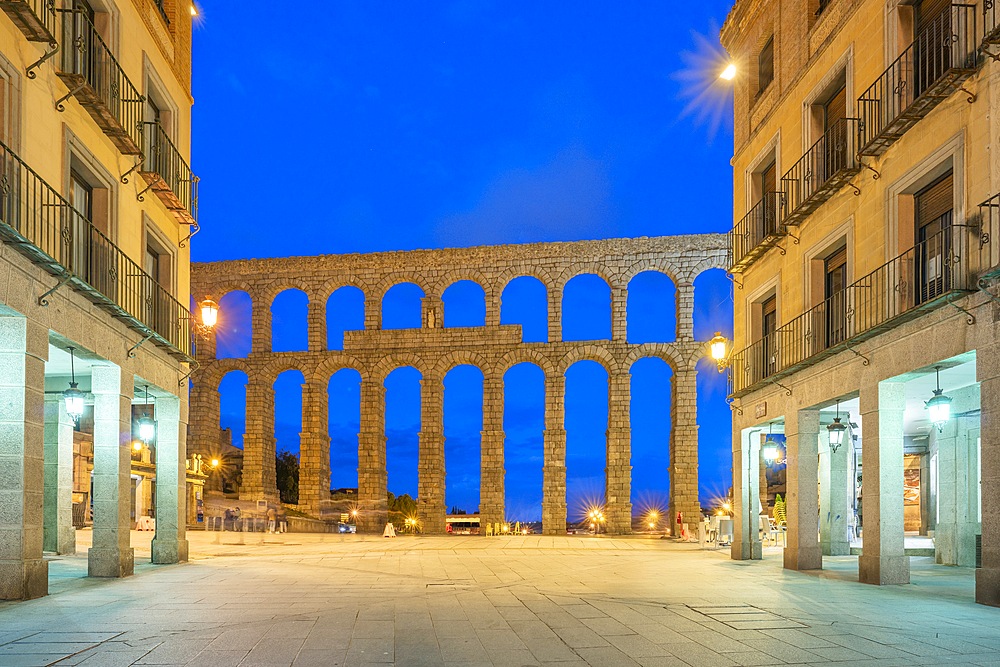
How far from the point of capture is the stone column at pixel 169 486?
19328 mm

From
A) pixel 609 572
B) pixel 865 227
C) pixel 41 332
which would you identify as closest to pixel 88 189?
pixel 41 332

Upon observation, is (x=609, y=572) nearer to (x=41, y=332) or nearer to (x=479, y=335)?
(x=41, y=332)

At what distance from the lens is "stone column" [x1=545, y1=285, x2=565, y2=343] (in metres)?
45.4

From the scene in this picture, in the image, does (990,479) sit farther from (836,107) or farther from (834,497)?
(834,497)

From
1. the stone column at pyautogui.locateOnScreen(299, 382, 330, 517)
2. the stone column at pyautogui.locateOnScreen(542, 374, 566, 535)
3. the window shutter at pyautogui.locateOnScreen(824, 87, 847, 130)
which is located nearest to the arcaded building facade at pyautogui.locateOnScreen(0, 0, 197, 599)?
the window shutter at pyautogui.locateOnScreen(824, 87, 847, 130)

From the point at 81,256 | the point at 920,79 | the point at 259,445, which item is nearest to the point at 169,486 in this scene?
the point at 81,256

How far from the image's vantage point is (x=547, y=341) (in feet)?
149

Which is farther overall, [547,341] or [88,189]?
[547,341]

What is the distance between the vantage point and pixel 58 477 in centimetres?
2141

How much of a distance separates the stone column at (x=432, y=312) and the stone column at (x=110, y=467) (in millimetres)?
30740

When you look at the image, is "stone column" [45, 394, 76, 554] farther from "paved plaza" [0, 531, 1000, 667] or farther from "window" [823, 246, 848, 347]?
"window" [823, 246, 848, 347]

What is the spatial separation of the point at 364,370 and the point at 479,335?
6488 millimetres

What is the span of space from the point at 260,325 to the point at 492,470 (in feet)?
50.5

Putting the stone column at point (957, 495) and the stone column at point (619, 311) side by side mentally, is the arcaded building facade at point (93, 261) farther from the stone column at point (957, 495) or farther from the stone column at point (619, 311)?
the stone column at point (619, 311)
